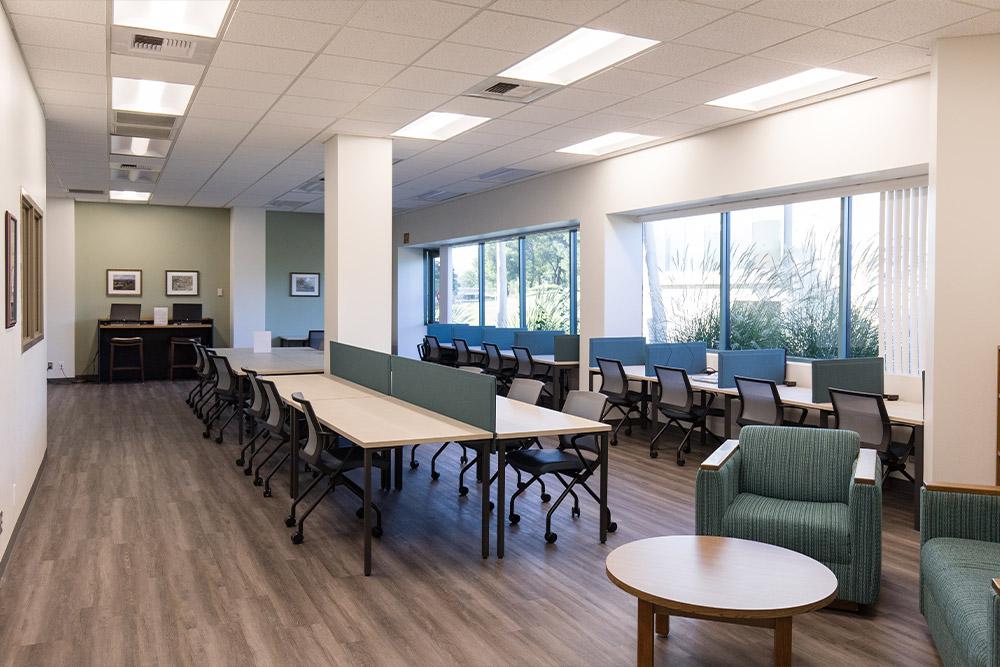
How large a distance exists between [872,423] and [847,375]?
0.83 metres

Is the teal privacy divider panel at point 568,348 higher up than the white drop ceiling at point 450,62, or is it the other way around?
the white drop ceiling at point 450,62

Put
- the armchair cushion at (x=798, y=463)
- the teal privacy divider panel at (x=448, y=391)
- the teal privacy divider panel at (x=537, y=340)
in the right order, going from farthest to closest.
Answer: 1. the teal privacy divider panel at (x=537, y=340)
2. the teal privacy divider panel at (x=448, y=391)
3. the armchair cushion at (x=798, y=463)

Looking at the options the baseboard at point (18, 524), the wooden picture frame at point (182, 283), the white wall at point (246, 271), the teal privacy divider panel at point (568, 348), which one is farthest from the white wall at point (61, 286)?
the teal privacy divider panel at point (568, 348)

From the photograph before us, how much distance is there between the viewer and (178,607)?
137 inches

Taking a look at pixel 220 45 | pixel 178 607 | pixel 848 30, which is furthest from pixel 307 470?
pixel 848 30

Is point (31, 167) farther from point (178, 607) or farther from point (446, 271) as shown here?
point (446, 271)

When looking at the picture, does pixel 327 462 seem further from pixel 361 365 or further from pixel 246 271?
pixel 246 271

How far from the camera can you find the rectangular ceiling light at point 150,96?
18.8 ft

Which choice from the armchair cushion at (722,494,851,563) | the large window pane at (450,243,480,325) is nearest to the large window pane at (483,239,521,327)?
the large window pane at (450,243,480,325)

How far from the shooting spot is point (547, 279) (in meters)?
11.2

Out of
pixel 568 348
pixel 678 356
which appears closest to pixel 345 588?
pixel 678 356

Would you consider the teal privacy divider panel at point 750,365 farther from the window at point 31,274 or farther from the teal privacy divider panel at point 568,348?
the window at point 31,274

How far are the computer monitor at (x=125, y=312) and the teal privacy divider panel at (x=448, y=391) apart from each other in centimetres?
855

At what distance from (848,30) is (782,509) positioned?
8.57 ft
